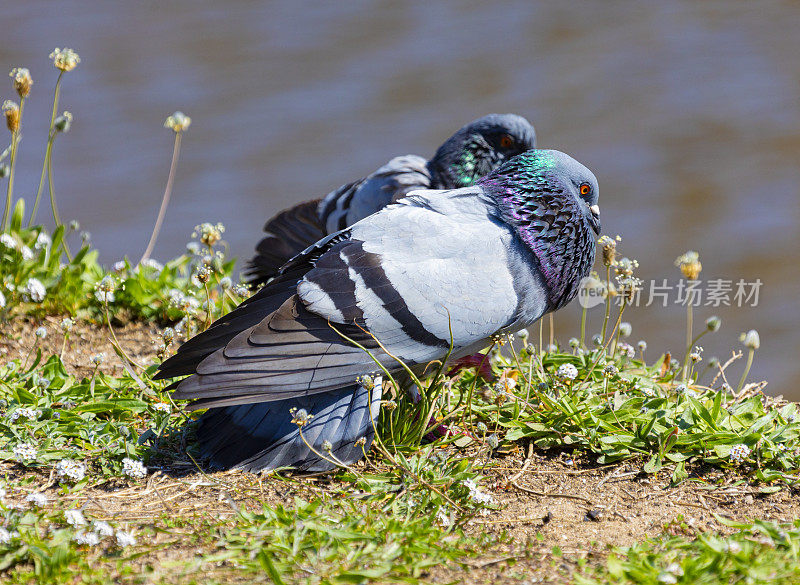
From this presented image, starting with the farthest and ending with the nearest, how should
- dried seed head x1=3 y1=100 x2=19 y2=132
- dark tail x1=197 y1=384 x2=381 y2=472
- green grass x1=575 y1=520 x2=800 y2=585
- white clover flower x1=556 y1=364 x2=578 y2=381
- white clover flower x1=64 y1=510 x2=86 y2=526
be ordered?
dried seed head x1=3 y1=100 x2=19 y2=132, white clover flower x1=556 y1=364 x2=578 y2=381, dark tail x1=197 y1=384 x2=381 y2=472, white clover flower x1=64 y1=510 x2=86 y2=526, green grass x1=575 y1=520 x2=800 y2=585

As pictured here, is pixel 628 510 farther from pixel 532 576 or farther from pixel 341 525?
pixel 341 525

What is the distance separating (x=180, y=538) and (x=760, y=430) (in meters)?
2.14

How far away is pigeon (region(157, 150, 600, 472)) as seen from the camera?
2.96 meters

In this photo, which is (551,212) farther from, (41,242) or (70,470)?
(41,242)

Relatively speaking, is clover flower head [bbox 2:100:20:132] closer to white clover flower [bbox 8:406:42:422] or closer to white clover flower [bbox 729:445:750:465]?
white clover flower [bbox 8:406:42:422]

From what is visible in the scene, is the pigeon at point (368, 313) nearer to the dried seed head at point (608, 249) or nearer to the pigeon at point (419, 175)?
the dried seed head at point (608, 249)

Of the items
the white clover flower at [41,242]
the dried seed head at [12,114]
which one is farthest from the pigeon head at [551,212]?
the white clover flower at [41,242]

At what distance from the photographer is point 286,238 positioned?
5.28 m

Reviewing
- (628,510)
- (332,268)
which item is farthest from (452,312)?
(628,510)

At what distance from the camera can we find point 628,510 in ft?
9.88

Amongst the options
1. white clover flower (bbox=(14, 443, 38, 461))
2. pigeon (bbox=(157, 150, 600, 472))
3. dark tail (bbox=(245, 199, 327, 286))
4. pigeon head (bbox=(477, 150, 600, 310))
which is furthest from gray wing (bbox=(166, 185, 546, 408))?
dark tail (bbox=(245, 199, 327, 286))

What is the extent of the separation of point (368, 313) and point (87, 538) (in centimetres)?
111

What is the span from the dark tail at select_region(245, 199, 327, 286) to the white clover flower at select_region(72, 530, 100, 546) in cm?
283

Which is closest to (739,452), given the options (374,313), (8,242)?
(374,313)
